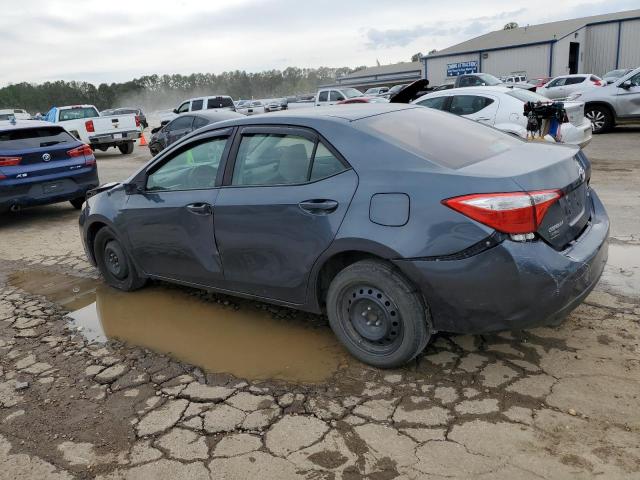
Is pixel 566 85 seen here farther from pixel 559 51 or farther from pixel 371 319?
pixel 371 319

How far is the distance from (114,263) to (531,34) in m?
49.2

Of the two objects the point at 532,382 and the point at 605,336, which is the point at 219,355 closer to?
the point at 532,382

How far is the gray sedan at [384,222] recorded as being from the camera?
288cm

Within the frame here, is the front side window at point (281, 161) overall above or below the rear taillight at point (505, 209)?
above

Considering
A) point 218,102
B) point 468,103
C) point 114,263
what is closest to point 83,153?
point 114,263

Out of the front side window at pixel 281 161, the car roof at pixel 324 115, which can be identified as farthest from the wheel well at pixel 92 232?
the front side window at pixel 281 161

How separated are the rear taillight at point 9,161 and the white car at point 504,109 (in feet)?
24.7

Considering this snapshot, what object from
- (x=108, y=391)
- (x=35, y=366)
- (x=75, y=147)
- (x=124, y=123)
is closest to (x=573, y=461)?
(x=108, y=391)

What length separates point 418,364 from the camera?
339 centimetres

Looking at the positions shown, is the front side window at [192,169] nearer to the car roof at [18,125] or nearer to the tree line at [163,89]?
the car roof at [18,125]

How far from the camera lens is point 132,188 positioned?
4691 mm

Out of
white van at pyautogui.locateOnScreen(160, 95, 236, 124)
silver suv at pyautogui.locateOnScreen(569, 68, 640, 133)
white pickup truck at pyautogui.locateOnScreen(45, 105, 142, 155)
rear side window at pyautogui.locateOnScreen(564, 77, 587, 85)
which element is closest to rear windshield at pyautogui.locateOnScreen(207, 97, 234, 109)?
white van at pyautogui.locateOnScreen(160, 95, 236, 124)

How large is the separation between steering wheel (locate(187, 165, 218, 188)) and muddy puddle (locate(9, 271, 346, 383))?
1.09 meters

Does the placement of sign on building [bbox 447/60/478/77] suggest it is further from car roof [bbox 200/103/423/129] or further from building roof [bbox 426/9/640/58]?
car roof [bbox 200/103/423/129]
